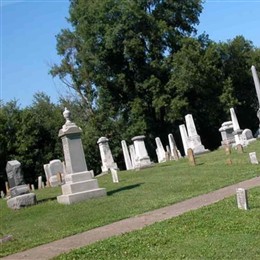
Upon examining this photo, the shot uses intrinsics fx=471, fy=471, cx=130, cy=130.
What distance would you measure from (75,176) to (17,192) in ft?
9.77

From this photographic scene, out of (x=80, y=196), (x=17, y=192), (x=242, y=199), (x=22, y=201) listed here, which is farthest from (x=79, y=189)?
(x=242, y=199)

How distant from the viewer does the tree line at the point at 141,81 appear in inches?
1670

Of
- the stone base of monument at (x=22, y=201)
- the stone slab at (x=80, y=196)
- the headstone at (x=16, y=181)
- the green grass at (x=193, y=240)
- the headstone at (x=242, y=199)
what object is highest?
the headstone at (x=16, y=181)

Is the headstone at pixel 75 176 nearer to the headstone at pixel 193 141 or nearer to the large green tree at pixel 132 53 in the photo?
the headstone at pixel 193 141

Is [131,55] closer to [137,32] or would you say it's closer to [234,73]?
[137,32]

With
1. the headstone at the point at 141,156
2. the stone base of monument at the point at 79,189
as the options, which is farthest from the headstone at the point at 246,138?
the stone base of monument at the point at 79,189

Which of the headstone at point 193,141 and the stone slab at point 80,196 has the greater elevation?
the headstone at point 193,141

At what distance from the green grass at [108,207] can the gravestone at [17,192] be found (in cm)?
45

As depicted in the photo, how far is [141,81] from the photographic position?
4456 cm

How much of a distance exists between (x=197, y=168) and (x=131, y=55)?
25.5 m

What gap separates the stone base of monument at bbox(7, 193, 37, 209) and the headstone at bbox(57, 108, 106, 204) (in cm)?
135

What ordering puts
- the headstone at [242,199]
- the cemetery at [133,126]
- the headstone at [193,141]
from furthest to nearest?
the headstone at [193,141] → the cemetery at [133,126] → the headstone at [242,199]

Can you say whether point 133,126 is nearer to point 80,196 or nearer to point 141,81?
point 141,81

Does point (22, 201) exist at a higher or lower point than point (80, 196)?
higher
